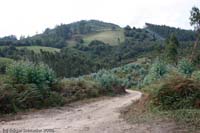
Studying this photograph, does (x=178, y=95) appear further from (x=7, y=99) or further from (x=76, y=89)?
(x=76, y=89)

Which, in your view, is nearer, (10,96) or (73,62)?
(10,96)

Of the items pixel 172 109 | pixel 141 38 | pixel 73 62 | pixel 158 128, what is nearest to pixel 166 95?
pixel 172 109

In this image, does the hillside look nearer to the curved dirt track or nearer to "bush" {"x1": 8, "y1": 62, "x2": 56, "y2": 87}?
"bush" {"x1": 8, "y1": 62, "x2": 56, "y2": 87}

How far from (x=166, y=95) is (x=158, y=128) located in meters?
4.69

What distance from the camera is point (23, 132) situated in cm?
1190

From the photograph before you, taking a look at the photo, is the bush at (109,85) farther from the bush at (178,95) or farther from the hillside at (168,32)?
the hillside at (168,32)

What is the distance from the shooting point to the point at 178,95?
52.6 ft

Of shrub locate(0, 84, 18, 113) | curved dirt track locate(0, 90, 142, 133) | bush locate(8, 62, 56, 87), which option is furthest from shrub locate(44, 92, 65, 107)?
curved dirt track locate(0, 90, 142, 133)

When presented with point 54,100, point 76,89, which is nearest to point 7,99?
point 54,100

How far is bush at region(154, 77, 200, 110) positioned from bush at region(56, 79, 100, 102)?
7.84m

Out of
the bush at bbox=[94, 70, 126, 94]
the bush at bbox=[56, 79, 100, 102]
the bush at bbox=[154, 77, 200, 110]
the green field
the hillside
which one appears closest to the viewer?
the bush at bbox=[154, 77, 200, 110]

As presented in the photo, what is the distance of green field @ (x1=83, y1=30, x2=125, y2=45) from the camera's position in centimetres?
15125

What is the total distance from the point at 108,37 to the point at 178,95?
484 ft

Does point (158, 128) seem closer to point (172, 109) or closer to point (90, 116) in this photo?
point (172, 109)
